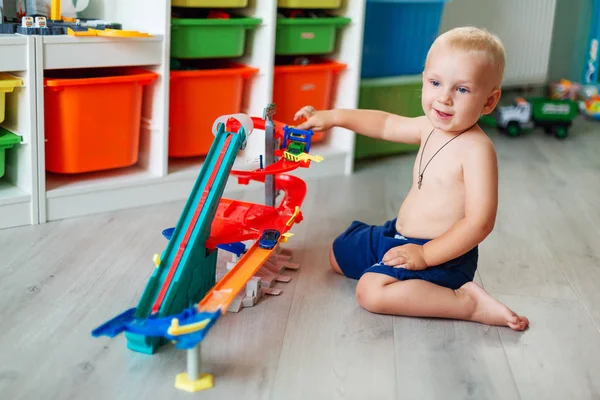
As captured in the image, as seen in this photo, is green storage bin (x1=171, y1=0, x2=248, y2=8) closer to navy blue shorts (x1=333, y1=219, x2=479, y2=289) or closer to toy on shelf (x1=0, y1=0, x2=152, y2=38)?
toy on shelf (x1=0, y1=0, x2=152, y2=38)

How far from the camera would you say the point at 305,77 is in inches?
80.3

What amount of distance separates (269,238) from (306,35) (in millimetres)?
862

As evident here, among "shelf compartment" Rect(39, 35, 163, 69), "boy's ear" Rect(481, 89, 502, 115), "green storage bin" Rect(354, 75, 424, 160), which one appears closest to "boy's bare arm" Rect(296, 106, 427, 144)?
"boy's ear" Rect(481, 89, 502, 115)

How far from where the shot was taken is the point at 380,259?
4.47 ft

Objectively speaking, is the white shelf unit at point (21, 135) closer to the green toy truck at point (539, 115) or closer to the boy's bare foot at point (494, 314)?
the boy's bare foot at point (494, 314)

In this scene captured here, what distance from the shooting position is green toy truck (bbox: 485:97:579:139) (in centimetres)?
272

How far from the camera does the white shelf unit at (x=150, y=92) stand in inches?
62.0

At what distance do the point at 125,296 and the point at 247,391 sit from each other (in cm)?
37

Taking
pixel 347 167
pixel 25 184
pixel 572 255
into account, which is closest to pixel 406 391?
pixel 572 255

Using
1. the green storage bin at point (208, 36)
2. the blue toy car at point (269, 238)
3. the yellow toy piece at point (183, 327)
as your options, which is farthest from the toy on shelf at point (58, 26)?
the yellow toy piece at point (183, 327)

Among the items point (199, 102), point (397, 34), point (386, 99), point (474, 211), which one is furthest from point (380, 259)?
point (397, 34)

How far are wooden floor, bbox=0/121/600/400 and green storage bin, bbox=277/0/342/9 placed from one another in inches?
21.9

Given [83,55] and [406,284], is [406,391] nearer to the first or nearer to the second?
[406,284]

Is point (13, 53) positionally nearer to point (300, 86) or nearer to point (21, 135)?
point (21, 135)
